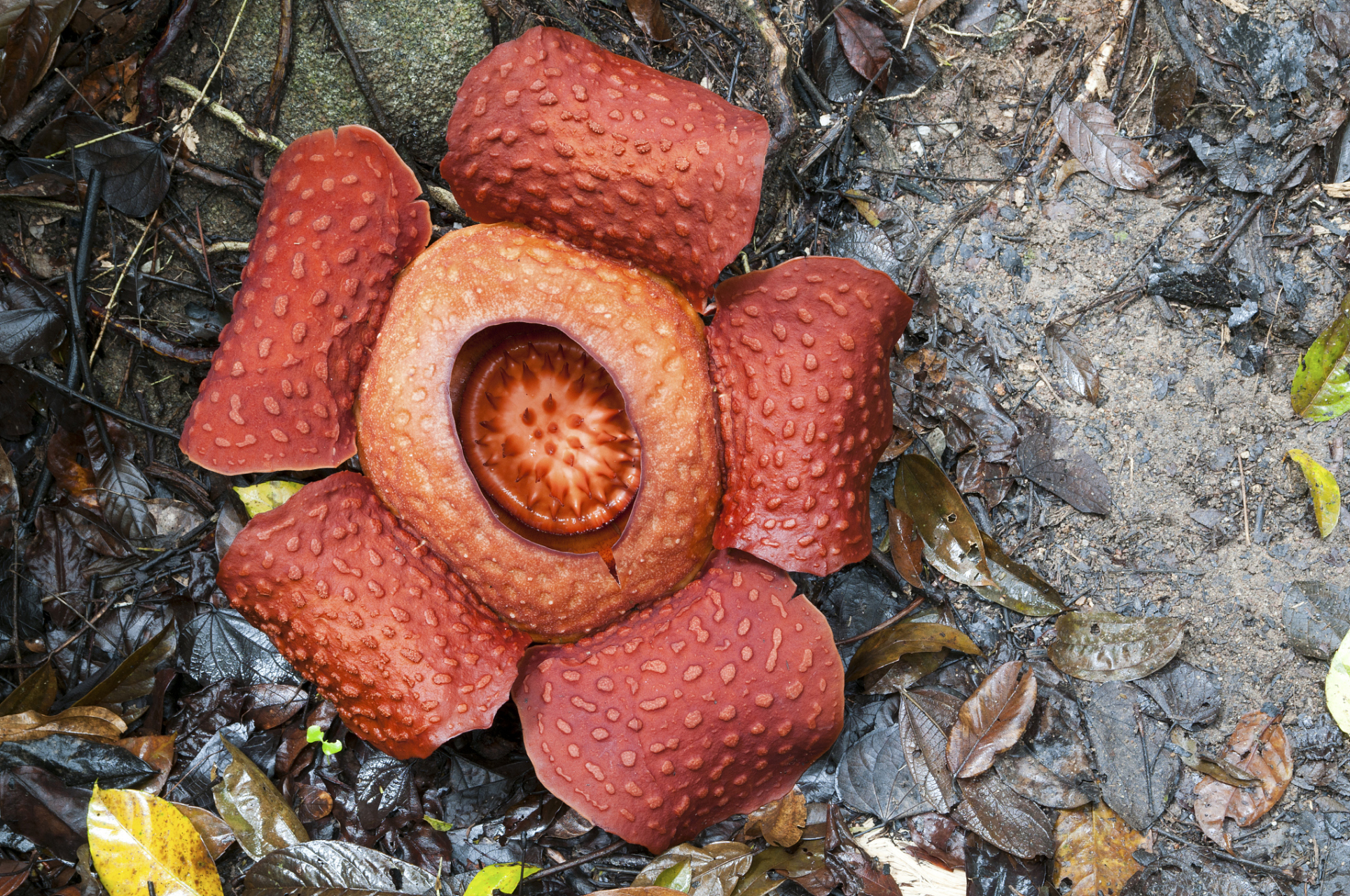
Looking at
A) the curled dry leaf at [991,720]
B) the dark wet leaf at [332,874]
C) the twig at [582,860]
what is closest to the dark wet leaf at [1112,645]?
the curled dry leaf at [991,720]

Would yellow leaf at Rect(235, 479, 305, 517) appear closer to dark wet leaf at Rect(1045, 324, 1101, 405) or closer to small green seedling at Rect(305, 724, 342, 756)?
small green seedling at Rect(305, 724, 342, 756)

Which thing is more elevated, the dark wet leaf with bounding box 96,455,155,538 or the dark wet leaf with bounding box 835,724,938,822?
the dark wet leaf with bounding box 96,455,155,538

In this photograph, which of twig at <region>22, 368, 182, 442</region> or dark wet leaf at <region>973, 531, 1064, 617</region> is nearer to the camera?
twig at <region>22, 368, 182, 442</region>

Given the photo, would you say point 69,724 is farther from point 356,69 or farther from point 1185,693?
point 1185,693

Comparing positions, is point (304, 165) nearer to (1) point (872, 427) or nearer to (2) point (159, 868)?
(1) point (872, 427)

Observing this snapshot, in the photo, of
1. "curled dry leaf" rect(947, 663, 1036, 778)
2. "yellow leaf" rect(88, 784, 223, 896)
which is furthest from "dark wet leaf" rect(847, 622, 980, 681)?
"yellow leaf" rect(88, 784, 223, 896)

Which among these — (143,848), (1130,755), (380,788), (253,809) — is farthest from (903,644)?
(143,848)

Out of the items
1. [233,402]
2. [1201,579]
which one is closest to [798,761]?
[1201,579]
